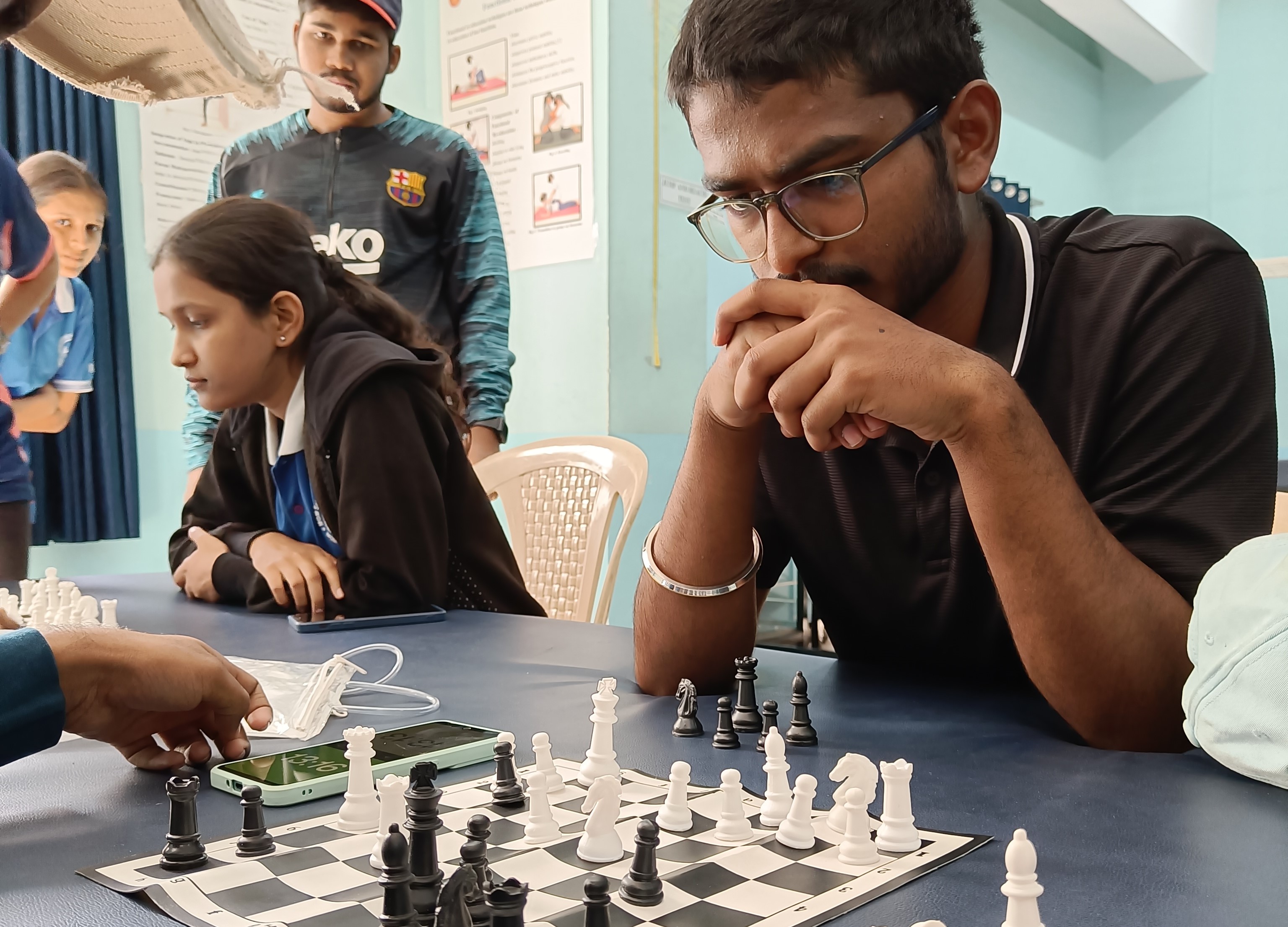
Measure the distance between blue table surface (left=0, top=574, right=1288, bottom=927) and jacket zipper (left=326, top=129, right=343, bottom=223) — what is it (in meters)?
2.21

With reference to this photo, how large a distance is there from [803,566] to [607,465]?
3.36 feet

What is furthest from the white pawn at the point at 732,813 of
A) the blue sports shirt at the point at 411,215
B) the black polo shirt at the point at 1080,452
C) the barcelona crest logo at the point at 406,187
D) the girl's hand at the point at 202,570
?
the barcelona crest logo at the point at 406,187

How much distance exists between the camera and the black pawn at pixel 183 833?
67cm

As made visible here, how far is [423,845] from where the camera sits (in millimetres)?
617

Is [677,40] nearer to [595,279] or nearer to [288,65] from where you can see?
[288,65]

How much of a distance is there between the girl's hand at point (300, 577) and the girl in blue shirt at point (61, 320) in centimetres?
228

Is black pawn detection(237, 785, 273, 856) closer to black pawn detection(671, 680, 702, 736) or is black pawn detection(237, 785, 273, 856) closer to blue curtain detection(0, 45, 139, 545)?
black pawn detection(671, 680, 702, 736)

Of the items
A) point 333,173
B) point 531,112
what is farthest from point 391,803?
point 531,112

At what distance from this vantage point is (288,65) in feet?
3.86

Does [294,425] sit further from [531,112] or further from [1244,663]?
[531,112]

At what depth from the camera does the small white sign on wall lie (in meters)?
4.13

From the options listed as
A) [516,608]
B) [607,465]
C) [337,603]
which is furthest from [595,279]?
[337,603]

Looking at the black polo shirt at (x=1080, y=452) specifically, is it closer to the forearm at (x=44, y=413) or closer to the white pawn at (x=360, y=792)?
the white pawn at (x=360, y=792)

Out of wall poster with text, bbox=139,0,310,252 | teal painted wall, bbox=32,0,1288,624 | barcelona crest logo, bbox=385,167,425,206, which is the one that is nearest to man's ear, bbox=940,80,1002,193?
barcelona crest logo, bbox=385,167,425,206
